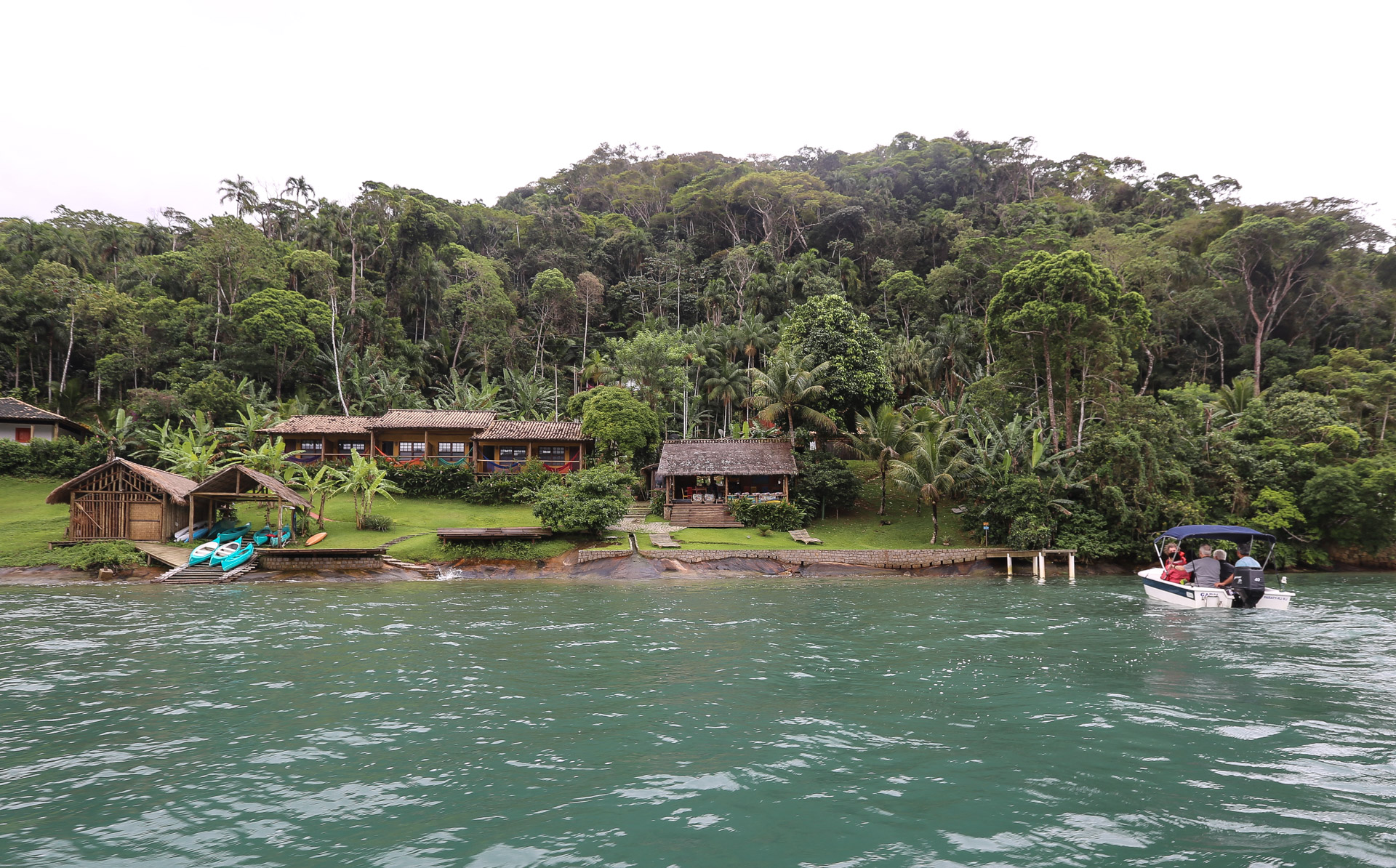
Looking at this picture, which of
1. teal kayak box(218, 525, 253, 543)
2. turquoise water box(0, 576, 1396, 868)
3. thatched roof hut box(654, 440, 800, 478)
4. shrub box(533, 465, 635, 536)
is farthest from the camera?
thatched roof hut box(654, 440, 800, 478)

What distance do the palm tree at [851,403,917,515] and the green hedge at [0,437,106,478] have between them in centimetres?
4038

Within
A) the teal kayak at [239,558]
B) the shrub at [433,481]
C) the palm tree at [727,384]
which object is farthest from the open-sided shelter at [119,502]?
the palm tree at [727,384]

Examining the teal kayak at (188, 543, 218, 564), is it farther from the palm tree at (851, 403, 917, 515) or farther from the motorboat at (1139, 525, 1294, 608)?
the motorboat at (1139, 525, 1294, 608)

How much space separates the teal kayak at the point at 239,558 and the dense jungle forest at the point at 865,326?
19.8 m

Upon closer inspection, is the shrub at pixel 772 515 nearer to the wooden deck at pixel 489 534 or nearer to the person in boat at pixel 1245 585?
the wooden deck at pixel 489 534

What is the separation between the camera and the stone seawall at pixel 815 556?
27.4 m

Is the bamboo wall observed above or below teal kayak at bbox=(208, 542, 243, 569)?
above

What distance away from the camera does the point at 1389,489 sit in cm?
2752

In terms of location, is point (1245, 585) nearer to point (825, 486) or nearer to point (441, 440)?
point (825, 486)

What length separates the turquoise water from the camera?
19.0ft

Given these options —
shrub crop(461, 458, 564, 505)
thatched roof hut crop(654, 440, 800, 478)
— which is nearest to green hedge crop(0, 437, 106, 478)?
shrub crop(461, 458, 564, 505)

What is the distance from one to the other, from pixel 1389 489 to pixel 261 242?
224 ft

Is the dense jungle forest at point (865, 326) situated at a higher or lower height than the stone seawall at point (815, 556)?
higher

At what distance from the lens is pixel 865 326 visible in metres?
41.5
